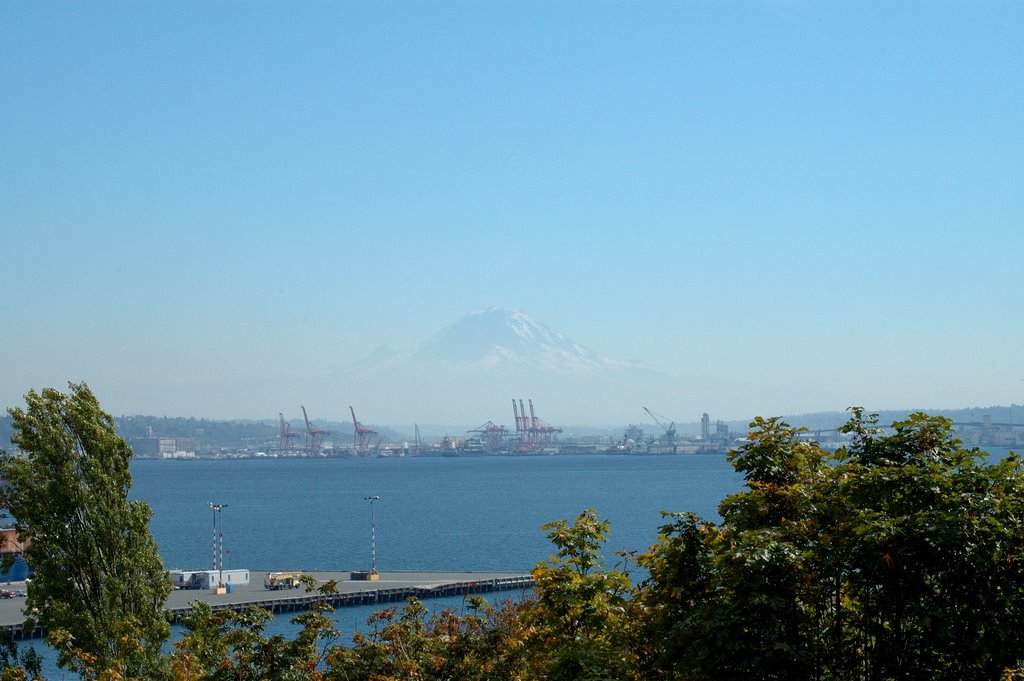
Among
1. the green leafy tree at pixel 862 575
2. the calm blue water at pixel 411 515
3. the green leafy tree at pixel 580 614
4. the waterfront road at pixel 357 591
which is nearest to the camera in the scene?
the green leafy tree at pixel 862 575

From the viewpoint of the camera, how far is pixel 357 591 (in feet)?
184

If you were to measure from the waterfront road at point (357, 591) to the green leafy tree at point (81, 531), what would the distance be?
32.3m

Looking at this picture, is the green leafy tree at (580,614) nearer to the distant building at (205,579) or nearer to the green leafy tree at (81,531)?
the green leafy tree at (81,531)

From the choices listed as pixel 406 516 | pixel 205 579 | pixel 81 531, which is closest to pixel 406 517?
pixel 406 516

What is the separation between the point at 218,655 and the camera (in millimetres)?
13766

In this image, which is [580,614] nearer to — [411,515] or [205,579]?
[205,579]

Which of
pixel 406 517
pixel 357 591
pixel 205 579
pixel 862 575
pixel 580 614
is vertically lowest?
pixel 406 517

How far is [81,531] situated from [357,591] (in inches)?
1539

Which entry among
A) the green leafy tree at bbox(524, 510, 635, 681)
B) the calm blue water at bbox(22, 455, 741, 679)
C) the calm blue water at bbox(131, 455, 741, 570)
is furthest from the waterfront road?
the green leafy tree at bbox(524, 510, 635, 681)

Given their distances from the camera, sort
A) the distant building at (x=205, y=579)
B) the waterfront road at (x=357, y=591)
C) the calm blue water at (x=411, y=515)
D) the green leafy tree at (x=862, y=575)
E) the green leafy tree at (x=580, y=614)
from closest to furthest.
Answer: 1. the green leafy tree at (x=862, y=575)
2. the green leafy tree at (x=580, y=614)
3. the waterfront road at (x=357, y=591)
4. the distant building at (x=205, y=579)
5. the calm blue water at (x=411, y=515)

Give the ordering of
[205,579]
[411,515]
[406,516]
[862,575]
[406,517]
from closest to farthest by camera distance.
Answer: [862,575]
[205,579]
[406,517]
[406,516]
[411,515]

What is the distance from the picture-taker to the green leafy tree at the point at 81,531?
17.6 m

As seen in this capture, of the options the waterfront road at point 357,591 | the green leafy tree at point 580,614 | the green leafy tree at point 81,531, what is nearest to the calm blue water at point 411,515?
the waterfront road at point 357,591

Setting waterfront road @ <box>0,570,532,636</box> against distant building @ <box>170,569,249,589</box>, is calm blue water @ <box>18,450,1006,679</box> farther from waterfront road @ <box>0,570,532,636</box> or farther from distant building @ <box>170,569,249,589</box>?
distant building @ <box>170,569,249,589</box>
